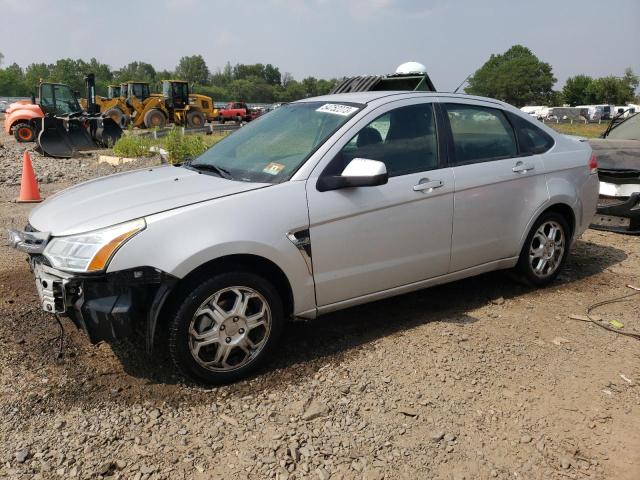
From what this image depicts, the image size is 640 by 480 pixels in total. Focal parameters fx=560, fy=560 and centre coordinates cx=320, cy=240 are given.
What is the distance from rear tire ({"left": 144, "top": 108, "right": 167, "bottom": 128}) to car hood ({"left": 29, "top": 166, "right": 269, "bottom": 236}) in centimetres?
2611

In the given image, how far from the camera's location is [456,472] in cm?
263

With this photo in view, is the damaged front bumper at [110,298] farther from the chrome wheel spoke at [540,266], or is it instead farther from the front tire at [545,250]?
the chrome wheel spoke at [540,266]

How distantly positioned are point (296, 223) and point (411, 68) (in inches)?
368

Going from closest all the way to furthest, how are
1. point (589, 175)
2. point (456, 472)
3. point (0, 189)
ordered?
point (456, 472) → point (589, 175) → point (0, 189)

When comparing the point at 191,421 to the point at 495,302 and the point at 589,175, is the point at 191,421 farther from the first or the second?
the point at 589,175

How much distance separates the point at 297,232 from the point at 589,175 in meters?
3.16

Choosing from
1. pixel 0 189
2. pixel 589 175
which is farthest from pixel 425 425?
pixel 0 189

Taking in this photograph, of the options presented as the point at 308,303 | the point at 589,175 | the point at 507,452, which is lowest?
the point at 507,452

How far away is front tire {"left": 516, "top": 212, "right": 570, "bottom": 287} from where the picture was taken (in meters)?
4.80

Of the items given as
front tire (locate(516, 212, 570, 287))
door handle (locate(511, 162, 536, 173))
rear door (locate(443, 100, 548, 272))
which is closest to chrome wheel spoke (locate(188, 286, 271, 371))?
rear door (locate(443, 100, 548, 272))

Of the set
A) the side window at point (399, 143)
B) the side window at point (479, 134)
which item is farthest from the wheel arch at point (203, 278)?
the side window at point (479, 134)

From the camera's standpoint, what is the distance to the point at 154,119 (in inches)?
1134

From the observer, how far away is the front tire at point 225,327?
3.13 m

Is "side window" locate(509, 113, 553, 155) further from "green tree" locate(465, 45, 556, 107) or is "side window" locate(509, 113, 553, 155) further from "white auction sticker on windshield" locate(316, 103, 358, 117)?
"green tree" locate(465, 45, 556, 107)
